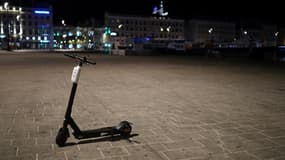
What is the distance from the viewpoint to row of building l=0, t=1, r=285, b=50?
11138 centimetres

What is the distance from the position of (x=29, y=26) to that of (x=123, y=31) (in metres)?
35.6

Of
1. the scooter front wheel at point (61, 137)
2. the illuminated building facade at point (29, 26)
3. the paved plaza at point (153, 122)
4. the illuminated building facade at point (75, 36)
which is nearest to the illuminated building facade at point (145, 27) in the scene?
the illuminated building facade at point (75, 36)

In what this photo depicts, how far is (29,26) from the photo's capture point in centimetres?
11712

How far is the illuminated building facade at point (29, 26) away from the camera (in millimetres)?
110500

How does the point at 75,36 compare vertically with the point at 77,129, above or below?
above

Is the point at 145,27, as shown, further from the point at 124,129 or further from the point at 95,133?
the point at 95,133

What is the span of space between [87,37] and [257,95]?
119 metres

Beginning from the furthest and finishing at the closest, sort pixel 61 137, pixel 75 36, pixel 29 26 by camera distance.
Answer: pixel 75 36
pixel 29 26
pixel 61 137

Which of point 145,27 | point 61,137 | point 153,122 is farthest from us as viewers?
point 145,27

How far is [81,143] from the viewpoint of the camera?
4586 millimetres

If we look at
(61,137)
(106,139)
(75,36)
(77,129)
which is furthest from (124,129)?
(75,36)

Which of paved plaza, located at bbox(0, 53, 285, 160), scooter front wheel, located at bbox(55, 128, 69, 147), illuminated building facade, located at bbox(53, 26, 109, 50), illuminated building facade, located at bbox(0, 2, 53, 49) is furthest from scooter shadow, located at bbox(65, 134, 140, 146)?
illuminated building facade, located at bbox(53, 26, 109, 50)

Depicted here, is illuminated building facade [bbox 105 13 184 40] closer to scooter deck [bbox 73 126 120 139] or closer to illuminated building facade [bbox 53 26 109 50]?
illuminated building facade [bbox 53 26 109 50]

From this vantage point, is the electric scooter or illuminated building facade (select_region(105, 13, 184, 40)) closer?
the electric scooter
